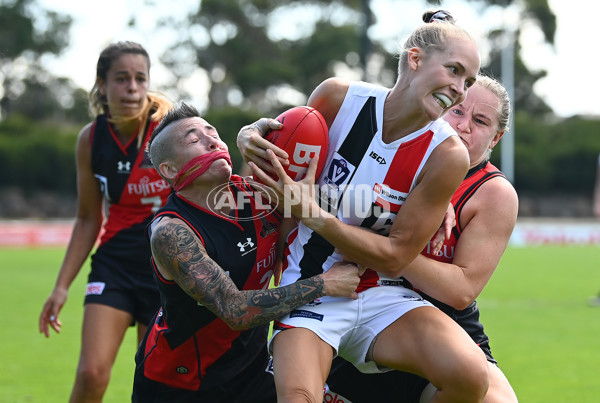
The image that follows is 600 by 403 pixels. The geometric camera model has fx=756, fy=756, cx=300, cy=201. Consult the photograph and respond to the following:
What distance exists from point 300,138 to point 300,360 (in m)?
1.02

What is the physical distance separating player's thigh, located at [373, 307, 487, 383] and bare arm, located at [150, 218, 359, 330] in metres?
0.30

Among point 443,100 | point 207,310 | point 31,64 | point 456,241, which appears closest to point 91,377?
point 207,310

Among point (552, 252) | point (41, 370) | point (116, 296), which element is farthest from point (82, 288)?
point (552, 252)

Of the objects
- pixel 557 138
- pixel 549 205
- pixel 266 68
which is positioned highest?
pixel 266 68

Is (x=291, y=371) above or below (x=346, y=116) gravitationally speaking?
below

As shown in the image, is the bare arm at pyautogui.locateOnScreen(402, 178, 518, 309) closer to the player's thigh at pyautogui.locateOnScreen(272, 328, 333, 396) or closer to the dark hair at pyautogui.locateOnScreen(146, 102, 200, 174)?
the player's thigh at pyautogui.locateOnScreen(272, 328, 333, 396)

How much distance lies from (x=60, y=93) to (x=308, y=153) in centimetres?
4171

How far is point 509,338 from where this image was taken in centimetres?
869

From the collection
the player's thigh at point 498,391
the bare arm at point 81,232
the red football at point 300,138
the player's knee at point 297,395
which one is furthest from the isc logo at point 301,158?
the bare arm at point 81,232

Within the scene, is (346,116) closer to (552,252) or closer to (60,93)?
(552,252)

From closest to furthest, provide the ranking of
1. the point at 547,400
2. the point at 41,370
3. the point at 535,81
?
the point at 547,400
the point at 41,370
the point at 535,81

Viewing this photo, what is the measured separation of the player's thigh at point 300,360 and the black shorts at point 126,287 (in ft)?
5.51

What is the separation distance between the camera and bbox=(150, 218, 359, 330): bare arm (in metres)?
3.51

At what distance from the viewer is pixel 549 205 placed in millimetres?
36719
